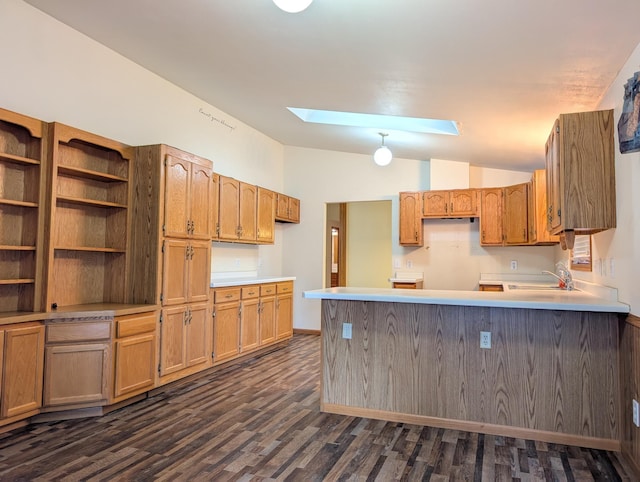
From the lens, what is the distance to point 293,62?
3.39m

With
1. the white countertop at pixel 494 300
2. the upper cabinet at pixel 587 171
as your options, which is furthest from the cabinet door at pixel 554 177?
the white countertop at pixel 494 300

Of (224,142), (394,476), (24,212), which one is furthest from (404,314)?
(224,142)

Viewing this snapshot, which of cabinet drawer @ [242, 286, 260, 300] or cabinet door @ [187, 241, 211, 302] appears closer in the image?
cabinet door @ [187, 241, 211, 302]

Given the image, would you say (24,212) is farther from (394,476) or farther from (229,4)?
(394,476)

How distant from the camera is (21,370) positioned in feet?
9.23

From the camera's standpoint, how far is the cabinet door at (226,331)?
14.6 feet

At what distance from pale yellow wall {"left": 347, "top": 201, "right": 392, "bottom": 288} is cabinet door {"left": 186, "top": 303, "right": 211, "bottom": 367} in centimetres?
439

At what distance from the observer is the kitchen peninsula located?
2697 mm

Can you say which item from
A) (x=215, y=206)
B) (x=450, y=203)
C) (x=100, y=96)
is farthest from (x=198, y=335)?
(x=450, y=203)

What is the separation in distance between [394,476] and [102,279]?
2.99 metres

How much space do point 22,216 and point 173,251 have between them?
1175mm

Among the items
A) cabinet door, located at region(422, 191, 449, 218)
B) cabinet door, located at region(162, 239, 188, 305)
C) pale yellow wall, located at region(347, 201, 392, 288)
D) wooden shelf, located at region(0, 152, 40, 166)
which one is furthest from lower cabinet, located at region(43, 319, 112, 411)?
pale yellow wall, located at region(347, 201, 392, 288)

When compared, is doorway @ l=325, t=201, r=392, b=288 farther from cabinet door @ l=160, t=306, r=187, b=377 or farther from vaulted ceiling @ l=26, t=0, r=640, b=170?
cabinet door @ l=160, t=306, r=187, b=377

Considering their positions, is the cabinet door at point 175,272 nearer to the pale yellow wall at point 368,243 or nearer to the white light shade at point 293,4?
the white light shade at point 293,4
